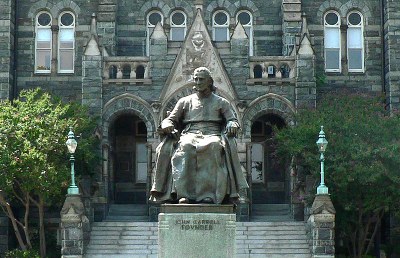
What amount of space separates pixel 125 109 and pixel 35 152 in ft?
17.3

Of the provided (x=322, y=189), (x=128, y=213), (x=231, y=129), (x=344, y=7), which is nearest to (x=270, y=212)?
(x=128, y=213)

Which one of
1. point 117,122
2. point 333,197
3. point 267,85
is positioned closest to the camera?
point 333,197

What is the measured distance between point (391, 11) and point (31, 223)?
50.5 feet

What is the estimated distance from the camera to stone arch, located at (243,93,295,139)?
39.6 meters

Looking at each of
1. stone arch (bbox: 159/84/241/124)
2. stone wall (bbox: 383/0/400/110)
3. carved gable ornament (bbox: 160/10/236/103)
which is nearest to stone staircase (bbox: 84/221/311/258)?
stone arch (bbox: 159/84/241/124)

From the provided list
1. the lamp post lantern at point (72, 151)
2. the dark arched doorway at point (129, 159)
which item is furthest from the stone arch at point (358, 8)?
the lamp post lantern at point (72, 151)

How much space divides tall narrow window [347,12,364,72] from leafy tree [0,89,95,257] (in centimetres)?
1094

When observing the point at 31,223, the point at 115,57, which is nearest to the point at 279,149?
the point at 115,57

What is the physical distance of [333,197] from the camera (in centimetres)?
3678

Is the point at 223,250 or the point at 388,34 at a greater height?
the point at 388,34

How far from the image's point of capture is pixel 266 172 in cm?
4228

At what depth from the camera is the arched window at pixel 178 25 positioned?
43344 millimetres

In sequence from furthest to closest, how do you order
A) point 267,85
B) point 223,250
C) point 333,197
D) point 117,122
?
point 117,122, point 267,85, point 333,197, point 223,250

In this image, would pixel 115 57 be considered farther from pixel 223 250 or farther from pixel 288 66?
pixel 223 250
